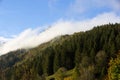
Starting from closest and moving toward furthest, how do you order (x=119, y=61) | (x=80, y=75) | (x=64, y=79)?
(x=119, y=61) → (x=80, y=75) → (x=64, y=79)

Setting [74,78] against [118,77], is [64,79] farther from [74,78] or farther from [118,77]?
[118,77]

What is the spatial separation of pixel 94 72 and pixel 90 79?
70.3ft

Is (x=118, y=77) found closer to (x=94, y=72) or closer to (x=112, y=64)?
(x=112, y=64)

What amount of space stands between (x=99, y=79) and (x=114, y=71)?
117371 mm

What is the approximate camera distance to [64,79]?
197 m

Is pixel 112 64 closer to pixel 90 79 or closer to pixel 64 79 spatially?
pixel 90 79

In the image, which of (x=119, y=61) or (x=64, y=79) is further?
(x=64, y=79)

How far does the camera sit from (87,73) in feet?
600

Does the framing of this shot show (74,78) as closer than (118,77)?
No

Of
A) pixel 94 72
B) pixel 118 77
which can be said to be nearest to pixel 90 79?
pixel 94 72

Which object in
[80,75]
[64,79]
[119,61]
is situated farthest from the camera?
[64,79]

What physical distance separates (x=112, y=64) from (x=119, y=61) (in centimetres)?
Answer: 203

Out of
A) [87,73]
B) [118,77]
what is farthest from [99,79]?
[118,77]

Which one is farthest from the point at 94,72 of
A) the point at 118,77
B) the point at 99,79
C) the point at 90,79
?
the point at 118,77
